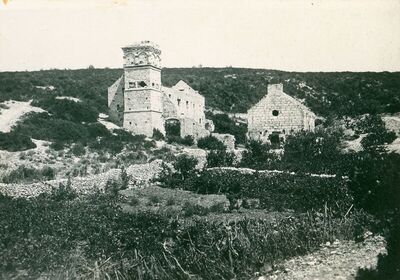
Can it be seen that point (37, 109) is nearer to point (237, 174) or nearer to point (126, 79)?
point (126, 79)

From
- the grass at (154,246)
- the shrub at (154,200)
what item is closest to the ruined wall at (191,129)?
the shrub at (154,200)

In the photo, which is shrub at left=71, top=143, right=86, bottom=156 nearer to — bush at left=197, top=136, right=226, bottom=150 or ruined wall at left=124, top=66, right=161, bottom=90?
ruined wall at left=124, top=66, right=161, bottom=90

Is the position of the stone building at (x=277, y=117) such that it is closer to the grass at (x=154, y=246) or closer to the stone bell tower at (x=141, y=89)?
the stone bell tower at (x=141, y=89)

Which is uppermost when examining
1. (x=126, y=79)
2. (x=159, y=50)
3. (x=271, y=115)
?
(x=159, y=50)

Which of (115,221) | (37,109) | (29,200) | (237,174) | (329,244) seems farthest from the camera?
(37,109)

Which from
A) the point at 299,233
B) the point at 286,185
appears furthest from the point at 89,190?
the point at 299,233

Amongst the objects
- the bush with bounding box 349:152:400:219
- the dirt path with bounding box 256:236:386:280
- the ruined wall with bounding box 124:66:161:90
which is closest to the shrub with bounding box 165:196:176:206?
the bush with bounding box 349:152:400:219
